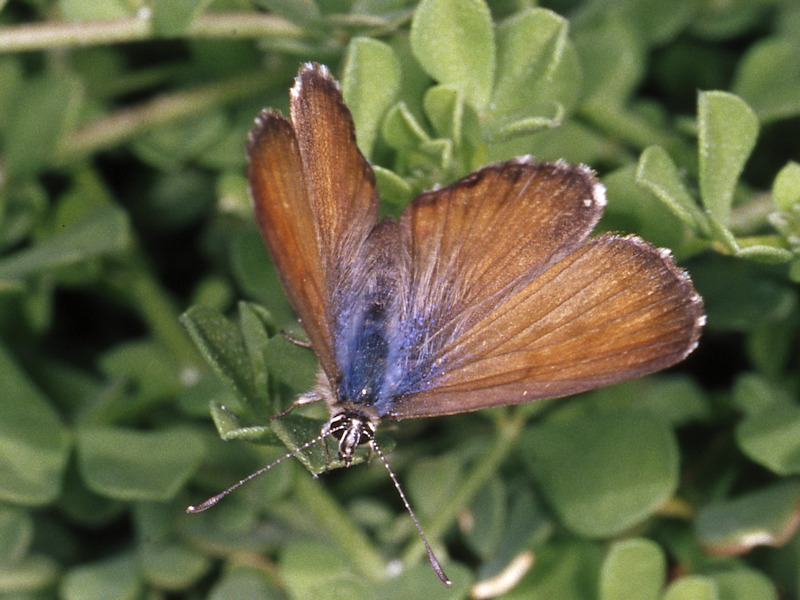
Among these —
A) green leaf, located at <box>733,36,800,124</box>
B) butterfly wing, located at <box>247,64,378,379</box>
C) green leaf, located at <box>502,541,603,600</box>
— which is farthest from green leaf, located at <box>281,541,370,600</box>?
green leaf, located at <box>733,36,800,124</box>

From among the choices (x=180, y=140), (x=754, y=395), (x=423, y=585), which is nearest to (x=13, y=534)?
(x=423, y=585)

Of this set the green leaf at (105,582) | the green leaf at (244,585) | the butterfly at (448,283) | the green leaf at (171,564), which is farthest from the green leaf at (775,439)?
the green leaf at (105,582)

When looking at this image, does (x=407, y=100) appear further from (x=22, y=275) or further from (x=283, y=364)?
(x=22, y=275)

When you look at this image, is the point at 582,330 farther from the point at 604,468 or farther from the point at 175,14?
the point at 175,14

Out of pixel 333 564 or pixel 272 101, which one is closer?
pixel 333 564

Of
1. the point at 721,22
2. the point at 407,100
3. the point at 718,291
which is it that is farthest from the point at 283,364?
the point at 721,22

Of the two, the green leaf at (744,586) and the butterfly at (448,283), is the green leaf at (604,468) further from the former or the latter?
the butterfly at (448,283)

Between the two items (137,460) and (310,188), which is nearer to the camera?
(310,188)
